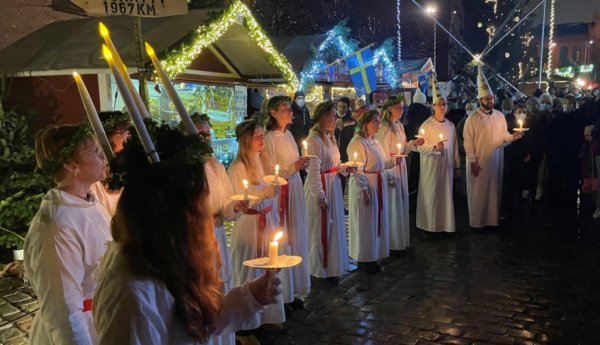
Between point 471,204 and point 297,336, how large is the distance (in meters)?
5.60

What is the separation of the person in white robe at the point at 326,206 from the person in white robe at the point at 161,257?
4.53 metres

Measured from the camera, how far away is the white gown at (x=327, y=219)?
6.54 metres

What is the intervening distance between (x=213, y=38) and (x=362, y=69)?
6.63m

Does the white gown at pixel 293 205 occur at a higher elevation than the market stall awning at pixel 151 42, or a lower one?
lower

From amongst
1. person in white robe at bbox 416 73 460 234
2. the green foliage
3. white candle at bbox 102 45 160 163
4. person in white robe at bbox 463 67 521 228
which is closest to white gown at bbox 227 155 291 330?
white candle at bbox 102 45 160 163

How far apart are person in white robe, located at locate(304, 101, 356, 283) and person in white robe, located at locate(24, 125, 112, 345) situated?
3693 millimetres

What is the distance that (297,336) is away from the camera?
204 inches

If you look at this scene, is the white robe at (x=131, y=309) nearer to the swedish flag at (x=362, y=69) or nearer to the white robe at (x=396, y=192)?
the white robe at (x=396, y=192)

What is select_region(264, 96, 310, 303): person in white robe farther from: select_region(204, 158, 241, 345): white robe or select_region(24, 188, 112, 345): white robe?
select_region(24, 188, 112, 345): white robe

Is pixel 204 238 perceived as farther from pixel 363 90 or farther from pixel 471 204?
pixel 363 90

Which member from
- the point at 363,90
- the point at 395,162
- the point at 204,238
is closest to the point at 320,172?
the point at 395,162

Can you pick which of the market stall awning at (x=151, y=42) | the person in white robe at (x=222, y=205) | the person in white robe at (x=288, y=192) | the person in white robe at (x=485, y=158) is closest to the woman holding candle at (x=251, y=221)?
the person in white robe at (x=222, y=205)

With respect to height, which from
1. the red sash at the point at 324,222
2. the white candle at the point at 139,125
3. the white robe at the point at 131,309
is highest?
the white candle at the point at 139,125

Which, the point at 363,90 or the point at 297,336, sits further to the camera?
the point at 363,90
